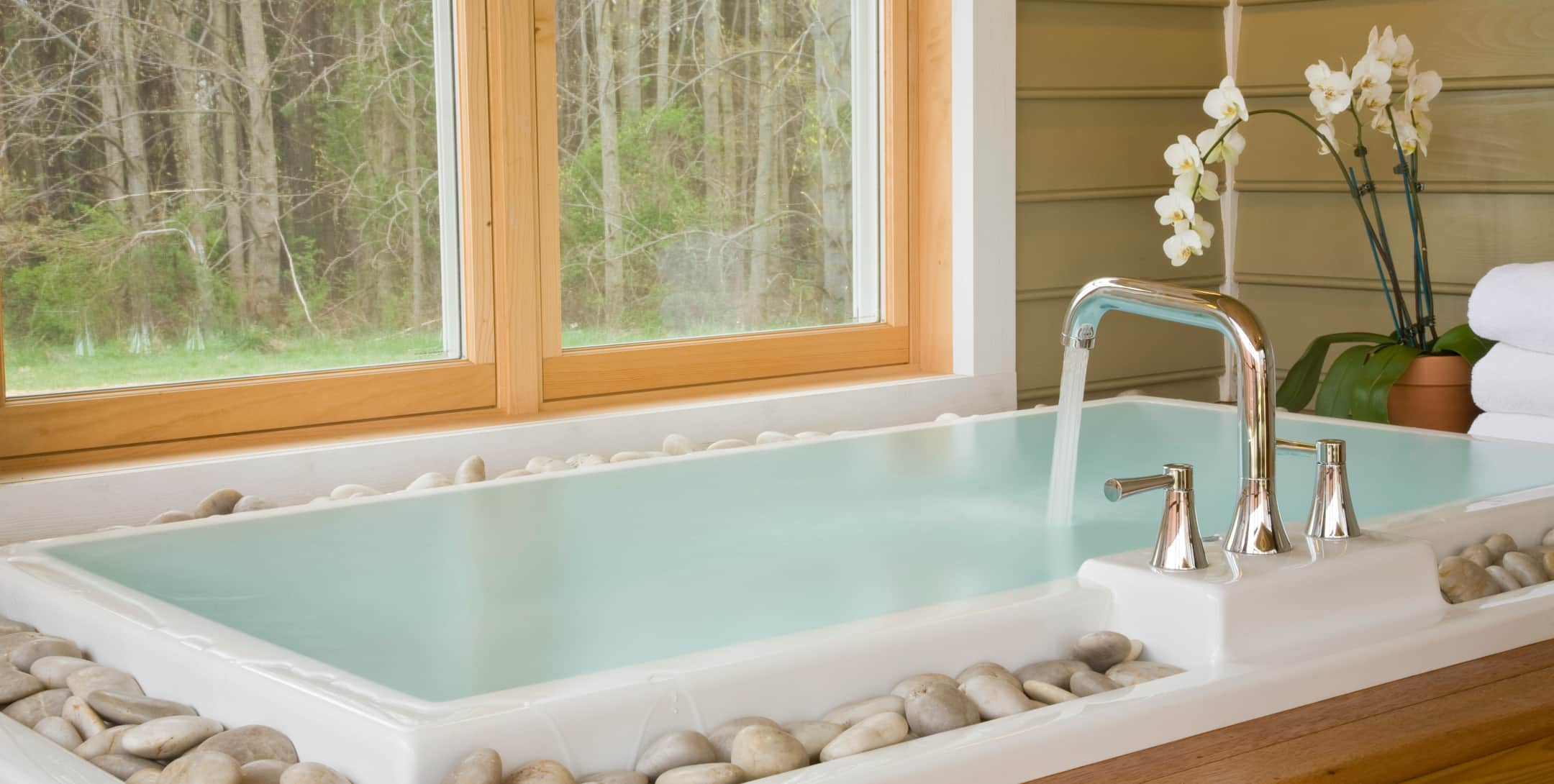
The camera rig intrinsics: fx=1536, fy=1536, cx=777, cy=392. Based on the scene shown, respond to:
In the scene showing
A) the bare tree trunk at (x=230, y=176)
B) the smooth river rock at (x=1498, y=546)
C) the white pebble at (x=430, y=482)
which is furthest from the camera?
the bare tree trunk at (x=230, y=176)

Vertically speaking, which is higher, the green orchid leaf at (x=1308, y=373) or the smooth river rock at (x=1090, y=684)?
the green orchid leaf at (x=1308, y=373)

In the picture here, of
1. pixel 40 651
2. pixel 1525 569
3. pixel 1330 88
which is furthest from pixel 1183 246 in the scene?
pixel 40 651

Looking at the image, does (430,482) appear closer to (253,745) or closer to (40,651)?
(40,651)

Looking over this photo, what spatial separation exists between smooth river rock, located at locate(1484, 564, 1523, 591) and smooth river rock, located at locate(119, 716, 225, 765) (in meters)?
1.22

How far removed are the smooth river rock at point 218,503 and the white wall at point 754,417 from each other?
0.62ft

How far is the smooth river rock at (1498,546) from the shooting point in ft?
5.54

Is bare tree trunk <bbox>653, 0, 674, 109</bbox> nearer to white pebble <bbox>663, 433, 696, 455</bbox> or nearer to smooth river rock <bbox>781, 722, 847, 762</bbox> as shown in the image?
white pebble <bbox>663, 433, 696, 455</bbox>

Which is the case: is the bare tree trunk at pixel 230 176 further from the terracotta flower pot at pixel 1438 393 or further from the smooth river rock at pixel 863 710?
the terracotta flower pot at pixel 1438 393

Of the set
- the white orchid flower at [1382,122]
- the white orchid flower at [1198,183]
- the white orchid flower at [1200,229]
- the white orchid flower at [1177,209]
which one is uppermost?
the white orchid flower at [1382,122]

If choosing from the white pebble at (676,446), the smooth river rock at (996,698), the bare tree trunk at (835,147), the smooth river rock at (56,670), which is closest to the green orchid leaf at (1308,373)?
the bare tree trunk at (835,147)

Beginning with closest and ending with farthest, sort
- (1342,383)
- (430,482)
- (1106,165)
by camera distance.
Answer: (430,482) → (1342,383) → (1106,165)

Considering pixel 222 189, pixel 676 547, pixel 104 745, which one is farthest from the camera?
pixel 222 189

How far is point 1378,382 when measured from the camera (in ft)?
9.36

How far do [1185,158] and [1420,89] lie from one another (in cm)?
48
